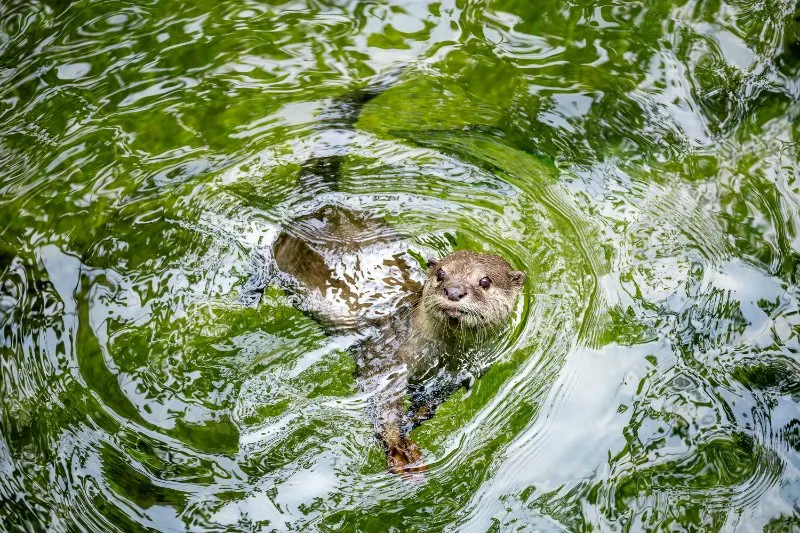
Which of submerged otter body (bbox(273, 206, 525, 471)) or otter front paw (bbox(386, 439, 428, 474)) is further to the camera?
submerged otter body (bbox(273, 206, 525, 471))

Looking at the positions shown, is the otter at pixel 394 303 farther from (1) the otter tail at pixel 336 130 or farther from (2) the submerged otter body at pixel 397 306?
(1) the otter tail at pixel 336 130

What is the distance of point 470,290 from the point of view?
11.6ft

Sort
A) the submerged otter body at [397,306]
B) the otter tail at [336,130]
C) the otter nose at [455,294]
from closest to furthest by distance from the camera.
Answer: the otter nose at [455,294] < the submerged otter body at [397,306] < the otter tail at [336,130]

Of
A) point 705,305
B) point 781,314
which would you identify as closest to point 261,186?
point 705,305

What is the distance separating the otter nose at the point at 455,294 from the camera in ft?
11.3

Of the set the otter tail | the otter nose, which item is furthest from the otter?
the otter tail

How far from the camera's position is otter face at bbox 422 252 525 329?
351 centimetres

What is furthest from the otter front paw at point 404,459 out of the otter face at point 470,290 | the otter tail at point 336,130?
the otter tail at point 336,130

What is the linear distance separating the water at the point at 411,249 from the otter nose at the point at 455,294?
23.1 inches

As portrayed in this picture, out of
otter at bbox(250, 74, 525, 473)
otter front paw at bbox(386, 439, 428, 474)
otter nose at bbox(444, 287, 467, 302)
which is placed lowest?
otter front paw at bbox(386, 439, 428, 474)

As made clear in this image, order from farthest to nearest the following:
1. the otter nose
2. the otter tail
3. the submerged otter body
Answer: the otter tail < the submerged otter body < the otter nose

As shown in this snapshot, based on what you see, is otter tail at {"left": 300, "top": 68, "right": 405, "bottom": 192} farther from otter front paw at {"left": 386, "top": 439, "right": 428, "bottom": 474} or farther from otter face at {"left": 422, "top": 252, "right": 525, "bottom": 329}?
otter front paw at {"left": 386, "top": 439, "right": 428, "bottom": 474}

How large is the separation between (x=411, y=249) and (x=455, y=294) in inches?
34.3

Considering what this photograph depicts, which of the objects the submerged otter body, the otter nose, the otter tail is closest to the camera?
the otter nose
